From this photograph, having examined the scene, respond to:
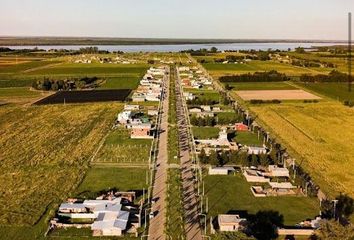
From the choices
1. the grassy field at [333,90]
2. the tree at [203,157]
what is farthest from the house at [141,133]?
the grassy field at [333,90]

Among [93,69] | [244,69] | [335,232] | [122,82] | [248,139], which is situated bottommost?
[248,139]

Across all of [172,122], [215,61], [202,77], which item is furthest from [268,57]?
[172,122]

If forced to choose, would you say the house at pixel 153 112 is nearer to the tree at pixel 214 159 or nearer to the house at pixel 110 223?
the tree at pixel 214 159

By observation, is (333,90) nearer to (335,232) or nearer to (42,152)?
(42,152)

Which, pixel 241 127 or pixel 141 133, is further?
pixel 241 127

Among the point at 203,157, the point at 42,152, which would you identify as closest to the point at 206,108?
the point at 203,157

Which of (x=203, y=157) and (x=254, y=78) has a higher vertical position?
(x=254, y=78)
